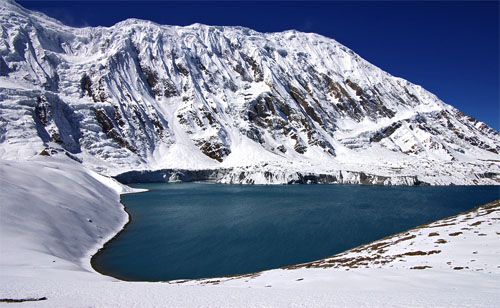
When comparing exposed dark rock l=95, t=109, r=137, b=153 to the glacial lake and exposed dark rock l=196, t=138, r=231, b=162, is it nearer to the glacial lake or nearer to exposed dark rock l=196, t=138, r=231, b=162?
exposed dark rock l=196, t=138, r=231, b=162

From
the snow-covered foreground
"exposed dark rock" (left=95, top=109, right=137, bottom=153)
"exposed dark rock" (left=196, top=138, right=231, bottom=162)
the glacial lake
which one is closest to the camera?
the snow-covered foreground

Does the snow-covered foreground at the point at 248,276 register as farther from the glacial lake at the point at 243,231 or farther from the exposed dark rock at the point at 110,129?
the exposed dark rock at the point at 110,129

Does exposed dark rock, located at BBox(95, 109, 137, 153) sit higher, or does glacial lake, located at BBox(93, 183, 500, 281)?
exposed dark rock, located at BBox(95, 109, 137, 153)

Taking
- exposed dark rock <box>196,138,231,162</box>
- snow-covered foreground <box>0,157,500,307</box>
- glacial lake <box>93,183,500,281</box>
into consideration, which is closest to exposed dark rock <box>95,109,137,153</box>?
exposed dark rock <box>196,138,231,162</box>

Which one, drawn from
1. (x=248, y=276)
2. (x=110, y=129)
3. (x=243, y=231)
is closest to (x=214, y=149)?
(x=110, y=129)

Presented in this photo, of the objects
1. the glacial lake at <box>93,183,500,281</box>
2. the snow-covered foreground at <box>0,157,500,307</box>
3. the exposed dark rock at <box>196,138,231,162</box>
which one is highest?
the exposed dark rock at <box>196,138,231,162</box>

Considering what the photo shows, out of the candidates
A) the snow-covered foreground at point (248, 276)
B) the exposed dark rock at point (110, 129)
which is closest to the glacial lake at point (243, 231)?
the snow-covered foreground at point (248, 276)
